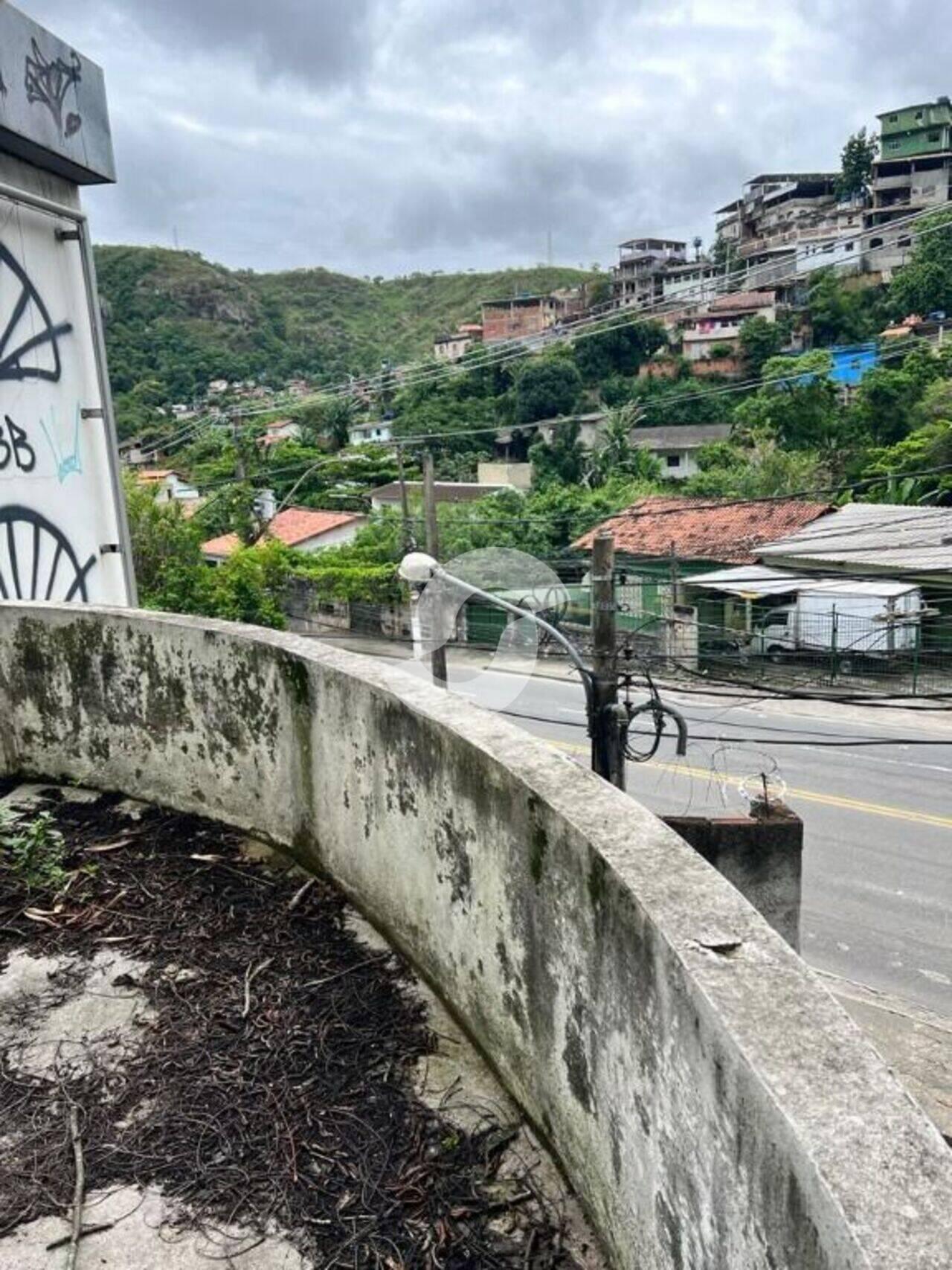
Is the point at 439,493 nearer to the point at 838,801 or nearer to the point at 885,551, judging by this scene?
the point at 885,551

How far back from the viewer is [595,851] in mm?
1966

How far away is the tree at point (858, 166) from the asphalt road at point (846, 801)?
71463mm

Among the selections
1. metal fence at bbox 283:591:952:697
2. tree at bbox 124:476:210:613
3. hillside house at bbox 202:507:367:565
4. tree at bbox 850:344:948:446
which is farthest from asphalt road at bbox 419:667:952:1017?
tree at bbox 850:344:948:446

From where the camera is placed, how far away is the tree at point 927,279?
173ft

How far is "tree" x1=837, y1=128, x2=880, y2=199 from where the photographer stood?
7619cm

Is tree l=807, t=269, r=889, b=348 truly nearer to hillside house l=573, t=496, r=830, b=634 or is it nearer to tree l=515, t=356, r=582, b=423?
tree l=515, t=356, r=582, b=423

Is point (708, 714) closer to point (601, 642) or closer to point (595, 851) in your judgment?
point (601, 642)

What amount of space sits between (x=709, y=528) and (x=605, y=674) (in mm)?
21225

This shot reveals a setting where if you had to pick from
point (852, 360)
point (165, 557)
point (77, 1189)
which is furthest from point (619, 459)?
point (77, 1189)

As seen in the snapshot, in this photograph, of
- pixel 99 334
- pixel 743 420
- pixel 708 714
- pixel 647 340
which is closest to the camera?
pixel 99 334

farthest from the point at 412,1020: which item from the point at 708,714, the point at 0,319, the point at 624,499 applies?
the point at 624,499

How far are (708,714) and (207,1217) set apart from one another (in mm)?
18386

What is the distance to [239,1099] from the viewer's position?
2.45 m

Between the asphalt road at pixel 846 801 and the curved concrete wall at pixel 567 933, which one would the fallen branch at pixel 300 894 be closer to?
the curved concrete wall at pixel 567 933
